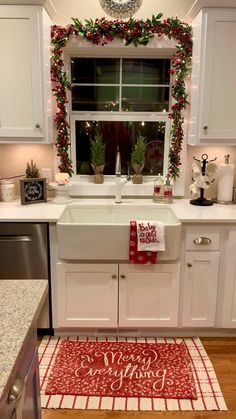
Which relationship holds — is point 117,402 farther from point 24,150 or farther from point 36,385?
point 24,150

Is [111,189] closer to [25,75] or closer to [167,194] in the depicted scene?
[167,194]

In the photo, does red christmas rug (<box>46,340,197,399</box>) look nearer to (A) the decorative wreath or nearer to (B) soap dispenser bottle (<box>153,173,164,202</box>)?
(B) soap dispenser bottle (<box>153,173,164,202</box>)

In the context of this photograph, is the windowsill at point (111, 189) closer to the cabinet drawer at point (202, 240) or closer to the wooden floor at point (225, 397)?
the cabinet drawer at point (202, 240)

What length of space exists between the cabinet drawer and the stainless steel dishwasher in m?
0.98

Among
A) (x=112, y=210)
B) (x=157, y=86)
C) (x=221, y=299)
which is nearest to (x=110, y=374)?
(x=221, y=299)

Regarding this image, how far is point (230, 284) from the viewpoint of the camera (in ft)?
8.20

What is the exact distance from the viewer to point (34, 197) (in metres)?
2.80

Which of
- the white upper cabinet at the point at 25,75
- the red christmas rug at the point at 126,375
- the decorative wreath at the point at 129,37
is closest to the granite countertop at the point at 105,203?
the white upper cabinet at the point at 25,75

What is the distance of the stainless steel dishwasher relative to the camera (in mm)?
2383

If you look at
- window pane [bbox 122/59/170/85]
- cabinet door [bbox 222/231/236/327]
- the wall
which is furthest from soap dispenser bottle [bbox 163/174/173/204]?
window pane [bbox 122/59/170/85]

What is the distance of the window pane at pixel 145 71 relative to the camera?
2910 mm

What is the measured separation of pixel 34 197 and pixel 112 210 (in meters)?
0.63

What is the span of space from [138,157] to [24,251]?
48.2 inches

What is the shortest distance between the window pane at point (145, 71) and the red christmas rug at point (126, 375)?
2.07 m
